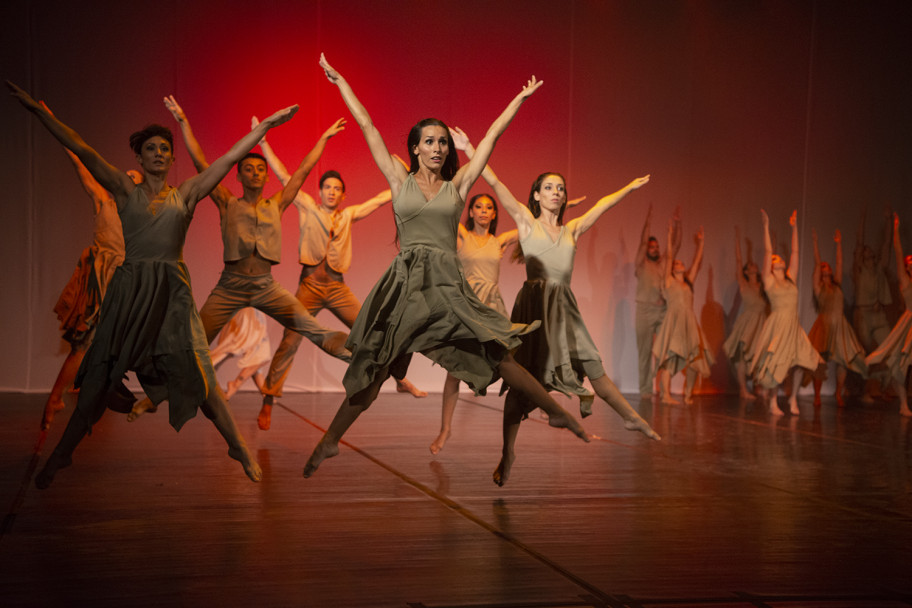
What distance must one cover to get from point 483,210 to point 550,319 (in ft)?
6.37

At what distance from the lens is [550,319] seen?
411 centimetres

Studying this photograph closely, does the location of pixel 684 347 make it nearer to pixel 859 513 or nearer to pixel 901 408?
pixel 901 408

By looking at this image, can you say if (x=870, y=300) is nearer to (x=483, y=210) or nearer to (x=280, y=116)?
(x=483, y=210)

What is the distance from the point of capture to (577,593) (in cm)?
261

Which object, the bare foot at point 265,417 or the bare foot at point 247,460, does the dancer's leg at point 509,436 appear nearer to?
the bare foot at point 247,460

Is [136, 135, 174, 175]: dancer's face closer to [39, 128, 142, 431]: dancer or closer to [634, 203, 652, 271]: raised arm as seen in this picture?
[39, 128, 142, 431]: dancer

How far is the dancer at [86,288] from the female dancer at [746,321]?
6.06m

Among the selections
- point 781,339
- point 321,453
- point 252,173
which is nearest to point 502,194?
point 321,453

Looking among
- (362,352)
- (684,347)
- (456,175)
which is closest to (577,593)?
(362,352)

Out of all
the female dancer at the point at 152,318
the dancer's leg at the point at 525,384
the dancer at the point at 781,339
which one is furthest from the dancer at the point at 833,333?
the female dancer at the point at 152,318

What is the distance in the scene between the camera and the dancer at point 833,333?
8.77 meters

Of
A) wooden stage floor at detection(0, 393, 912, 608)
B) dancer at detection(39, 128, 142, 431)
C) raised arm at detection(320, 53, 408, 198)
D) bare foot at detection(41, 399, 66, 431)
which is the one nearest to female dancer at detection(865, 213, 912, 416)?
wooden stage floor at detection(0, 393, 912, 608)

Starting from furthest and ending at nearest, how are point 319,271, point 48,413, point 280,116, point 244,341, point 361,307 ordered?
1. point 244,341
2. point 319,271
3. point 48,413
4. point 361,307
5. point 280,116

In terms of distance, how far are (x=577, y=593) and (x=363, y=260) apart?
6.58 m
